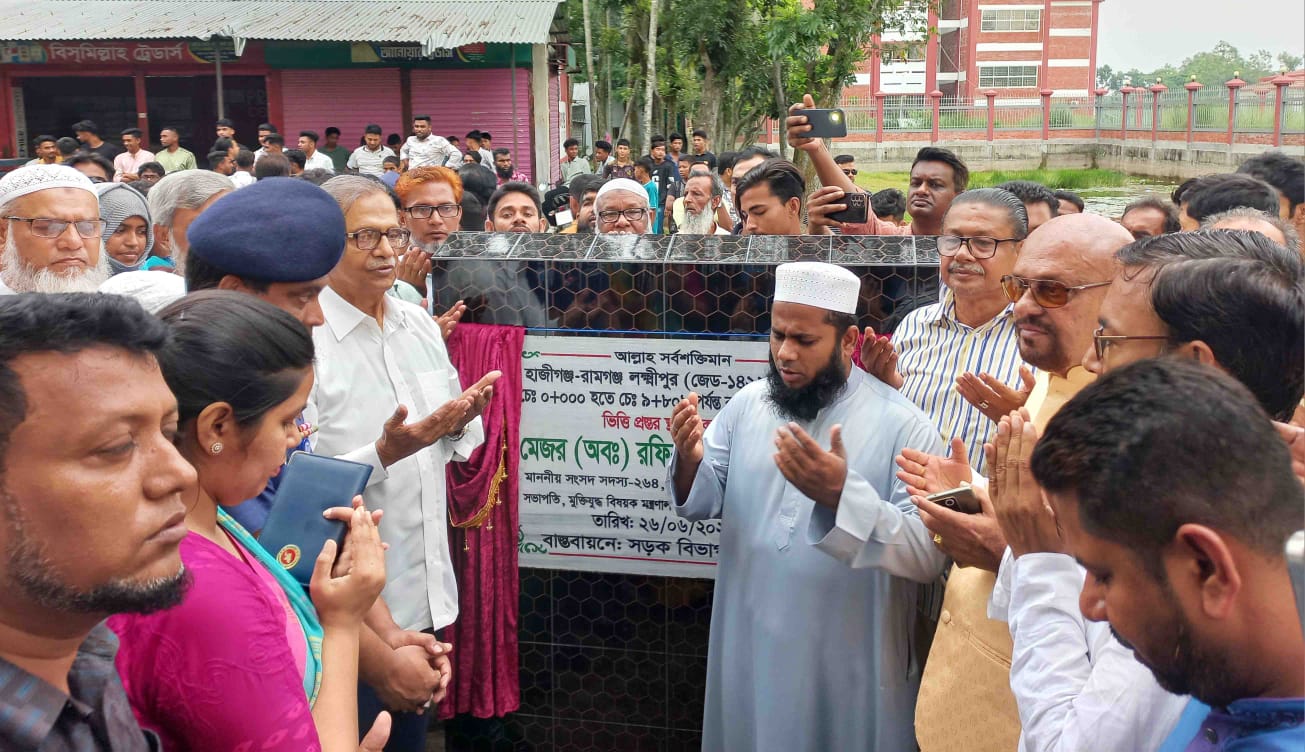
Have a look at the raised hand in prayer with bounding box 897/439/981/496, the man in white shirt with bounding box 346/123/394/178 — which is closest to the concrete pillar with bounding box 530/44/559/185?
the man in white shirt with bounding box 346/123/394/178

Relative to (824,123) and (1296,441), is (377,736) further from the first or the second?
(824,123)

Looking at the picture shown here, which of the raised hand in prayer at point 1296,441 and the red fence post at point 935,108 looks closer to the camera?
the raised hand in prayer at point 1296,441

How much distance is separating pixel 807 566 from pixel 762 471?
0.95ft

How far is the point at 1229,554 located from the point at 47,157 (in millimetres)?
11797

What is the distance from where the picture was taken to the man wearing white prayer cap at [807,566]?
2.80m

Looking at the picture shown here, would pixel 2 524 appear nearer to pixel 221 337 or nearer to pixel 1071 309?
pixel 221 337

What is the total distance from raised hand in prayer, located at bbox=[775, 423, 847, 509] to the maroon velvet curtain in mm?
1139

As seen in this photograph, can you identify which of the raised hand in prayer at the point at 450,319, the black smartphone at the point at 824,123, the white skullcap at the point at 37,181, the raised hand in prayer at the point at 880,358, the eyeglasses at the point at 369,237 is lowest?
the raised hand in prayer at the point at 880,358

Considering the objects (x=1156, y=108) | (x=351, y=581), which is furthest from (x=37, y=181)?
(x=1156, y=108)

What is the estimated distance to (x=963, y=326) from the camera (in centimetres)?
324

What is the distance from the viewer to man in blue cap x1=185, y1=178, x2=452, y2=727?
2.27 m

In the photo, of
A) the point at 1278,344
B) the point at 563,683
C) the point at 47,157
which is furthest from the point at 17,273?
the point at 47,157

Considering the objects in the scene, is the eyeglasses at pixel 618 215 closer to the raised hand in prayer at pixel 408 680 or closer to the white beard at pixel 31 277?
the white beard at pixel 31 277

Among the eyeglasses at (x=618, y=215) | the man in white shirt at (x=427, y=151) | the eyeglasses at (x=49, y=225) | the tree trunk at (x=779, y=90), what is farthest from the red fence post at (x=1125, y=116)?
the eyeglasses at (x=49, y=225)
